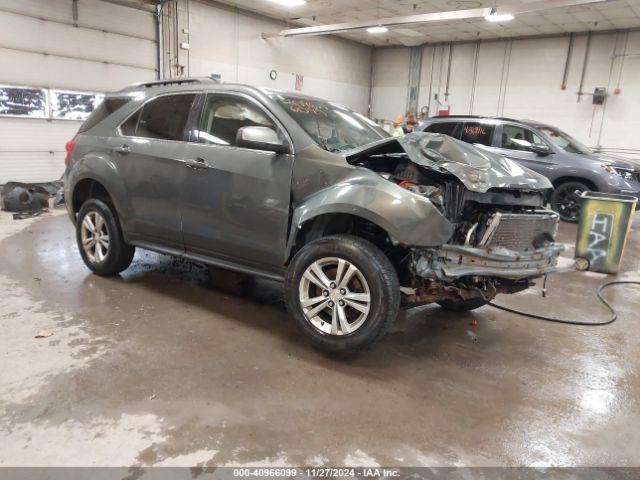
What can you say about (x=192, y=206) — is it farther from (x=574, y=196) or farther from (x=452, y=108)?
(x=452, y=108)

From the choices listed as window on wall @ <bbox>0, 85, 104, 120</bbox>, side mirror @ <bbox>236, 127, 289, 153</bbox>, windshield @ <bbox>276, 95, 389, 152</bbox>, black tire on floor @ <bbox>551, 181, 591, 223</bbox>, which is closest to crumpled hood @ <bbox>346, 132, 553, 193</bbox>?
windshield @ <bbox>276, 95, 389, 152</bbox>

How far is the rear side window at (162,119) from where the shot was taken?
375 cm

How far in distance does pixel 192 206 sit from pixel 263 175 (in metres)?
0.71

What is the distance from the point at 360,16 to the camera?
12.5m

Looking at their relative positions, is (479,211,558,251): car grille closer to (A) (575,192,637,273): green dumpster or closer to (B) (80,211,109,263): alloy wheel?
(A) (575,192,637,273): green dumpster

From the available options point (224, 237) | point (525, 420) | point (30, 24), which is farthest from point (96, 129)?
point (30, 24)

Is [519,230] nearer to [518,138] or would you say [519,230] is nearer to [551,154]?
[551,154]

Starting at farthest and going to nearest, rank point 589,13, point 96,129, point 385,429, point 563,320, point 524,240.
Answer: point 589,13 < point 96,129 < point 563,320 < point 524,240 < point 385,429

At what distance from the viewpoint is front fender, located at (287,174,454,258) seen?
271cm

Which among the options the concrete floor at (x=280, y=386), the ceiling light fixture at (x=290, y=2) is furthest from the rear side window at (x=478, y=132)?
the ceiling light fixture at (x=290, y=2)

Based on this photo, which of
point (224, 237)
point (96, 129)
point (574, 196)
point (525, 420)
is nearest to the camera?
point (525, 420)

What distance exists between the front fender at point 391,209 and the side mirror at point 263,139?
1.59ft

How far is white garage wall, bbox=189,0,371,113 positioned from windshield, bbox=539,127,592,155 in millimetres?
5508

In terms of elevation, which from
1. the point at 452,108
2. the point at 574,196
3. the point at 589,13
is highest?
the point at 589,13
